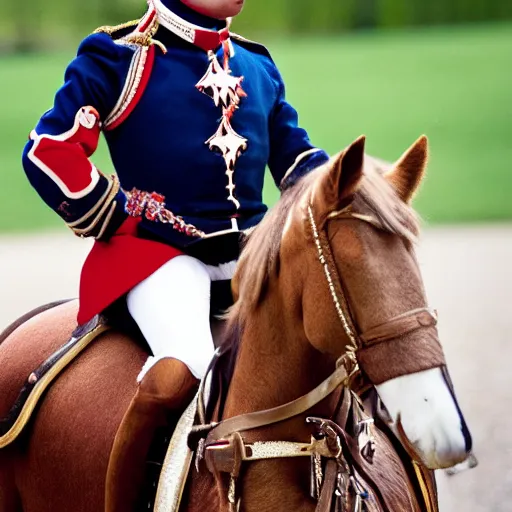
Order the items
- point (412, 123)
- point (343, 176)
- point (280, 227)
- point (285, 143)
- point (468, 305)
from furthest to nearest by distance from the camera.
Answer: point (412, 123), point (468, 305), point (285, 143), point (280, 227), point (343, 176)

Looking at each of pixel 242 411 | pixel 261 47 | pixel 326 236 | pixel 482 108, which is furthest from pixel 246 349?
pixel 482 108

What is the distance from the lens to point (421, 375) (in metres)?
2.56

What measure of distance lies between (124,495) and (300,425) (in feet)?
1.94

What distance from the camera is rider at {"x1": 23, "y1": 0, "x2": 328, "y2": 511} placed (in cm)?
323

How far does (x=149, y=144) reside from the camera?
338cm

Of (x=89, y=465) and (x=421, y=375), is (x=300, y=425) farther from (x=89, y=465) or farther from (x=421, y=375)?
(x=89, y=465)

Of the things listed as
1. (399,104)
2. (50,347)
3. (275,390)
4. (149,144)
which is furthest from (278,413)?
(399,104)

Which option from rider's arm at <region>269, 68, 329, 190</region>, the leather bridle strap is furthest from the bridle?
rider's arm at <region>269, 68, 329, 190</region>

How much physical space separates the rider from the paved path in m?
3.04

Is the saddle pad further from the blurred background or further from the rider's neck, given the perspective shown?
the blurred background

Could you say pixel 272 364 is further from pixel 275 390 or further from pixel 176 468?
pixel 176 468

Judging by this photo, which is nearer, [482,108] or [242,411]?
[242,411]

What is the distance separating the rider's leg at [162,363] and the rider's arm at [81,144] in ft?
0.79

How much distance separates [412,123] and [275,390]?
18346mm
